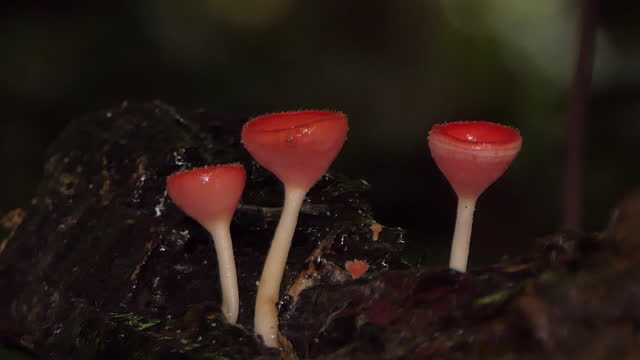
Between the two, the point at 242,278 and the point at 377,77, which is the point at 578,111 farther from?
the point at 377,77

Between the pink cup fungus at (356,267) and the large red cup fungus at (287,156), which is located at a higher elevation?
the large red cup fungus at (287,156)

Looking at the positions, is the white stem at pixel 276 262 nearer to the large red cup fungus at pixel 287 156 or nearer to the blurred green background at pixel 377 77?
the large red cup fungus at pixel 287 156

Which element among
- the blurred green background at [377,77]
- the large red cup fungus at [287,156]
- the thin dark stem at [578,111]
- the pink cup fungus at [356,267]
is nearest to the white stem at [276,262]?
the large red cup fungus at [287,156]

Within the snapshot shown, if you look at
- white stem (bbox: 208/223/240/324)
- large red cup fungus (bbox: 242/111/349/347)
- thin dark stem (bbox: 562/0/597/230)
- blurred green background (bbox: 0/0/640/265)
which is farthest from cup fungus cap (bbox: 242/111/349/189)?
blurred green background (bbox: 0/0/640/265)

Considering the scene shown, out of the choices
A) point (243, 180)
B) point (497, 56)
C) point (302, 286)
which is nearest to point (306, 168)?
point (243, 180)

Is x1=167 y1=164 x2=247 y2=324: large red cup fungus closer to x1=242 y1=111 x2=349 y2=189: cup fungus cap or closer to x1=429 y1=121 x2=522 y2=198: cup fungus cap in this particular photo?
x1=242 y1=111 x2=349 y2=189: cup fungus cap

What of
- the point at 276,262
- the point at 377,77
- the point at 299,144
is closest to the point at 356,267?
the point at 276,262
